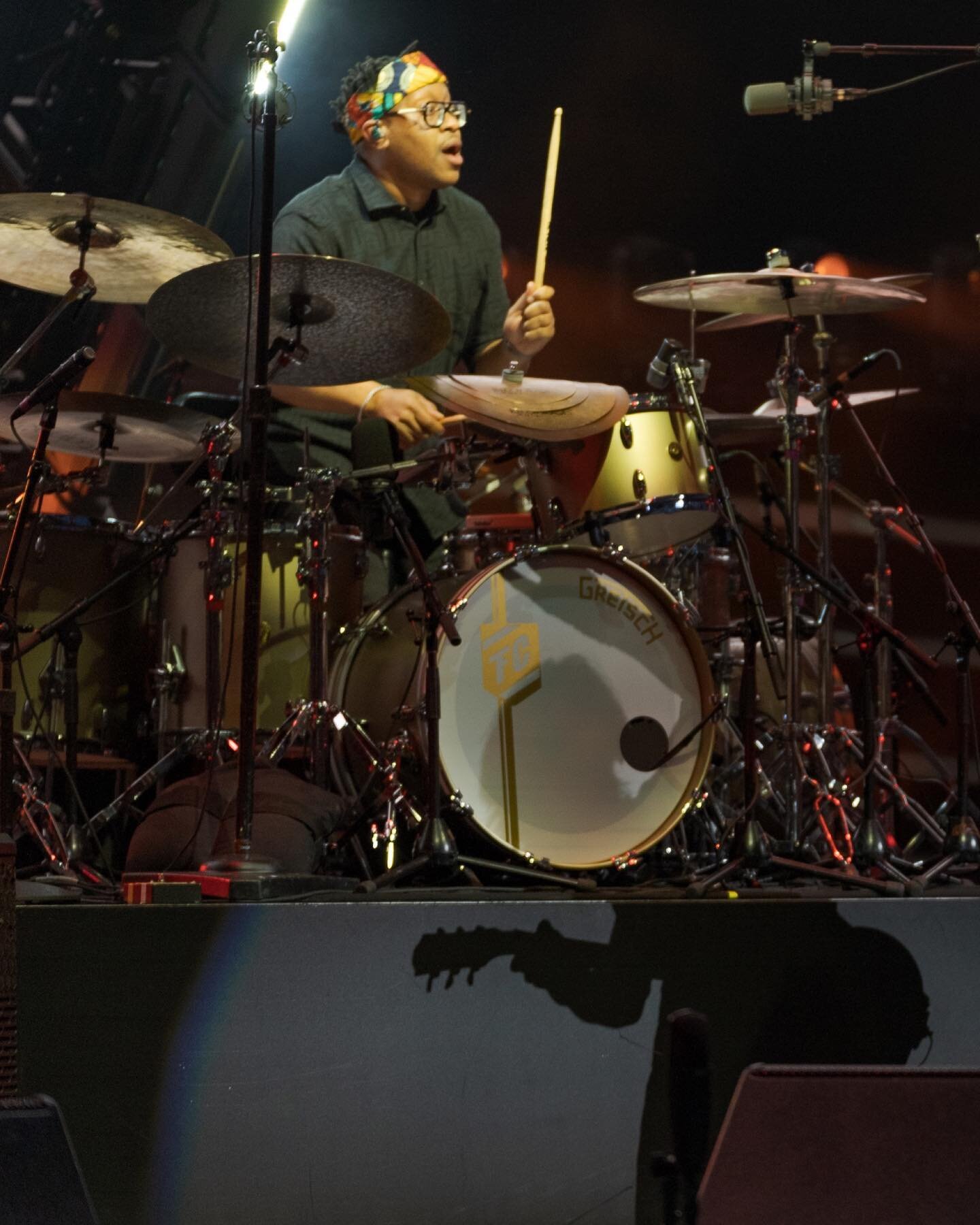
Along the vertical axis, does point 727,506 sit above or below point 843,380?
below

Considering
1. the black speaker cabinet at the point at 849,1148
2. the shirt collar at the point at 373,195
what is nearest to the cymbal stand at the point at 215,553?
the shirt collar at the point at 373,195

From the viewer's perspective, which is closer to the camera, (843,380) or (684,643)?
(684,643)

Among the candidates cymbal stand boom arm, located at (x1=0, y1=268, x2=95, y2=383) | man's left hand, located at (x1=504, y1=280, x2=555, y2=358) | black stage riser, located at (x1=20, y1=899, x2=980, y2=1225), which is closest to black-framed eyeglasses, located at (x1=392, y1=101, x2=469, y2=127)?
man's left hand, located at (x1=504, y1=280, x2=555, y2=358)

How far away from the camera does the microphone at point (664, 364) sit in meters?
3.55

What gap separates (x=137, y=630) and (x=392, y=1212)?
2.31 metres

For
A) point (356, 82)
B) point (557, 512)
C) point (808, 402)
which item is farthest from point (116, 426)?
point (808, 402)

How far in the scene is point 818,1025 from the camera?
96.2 inches

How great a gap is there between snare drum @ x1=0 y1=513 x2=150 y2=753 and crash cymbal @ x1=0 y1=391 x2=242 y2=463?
Answer: 9.5 inches

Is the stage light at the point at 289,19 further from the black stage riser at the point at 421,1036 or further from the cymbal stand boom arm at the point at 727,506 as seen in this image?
the black stage riser at the point at 421,1036

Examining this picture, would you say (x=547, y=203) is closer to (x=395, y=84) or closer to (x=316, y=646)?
(x=316, y=646)

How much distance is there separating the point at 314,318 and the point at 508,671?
97 cm

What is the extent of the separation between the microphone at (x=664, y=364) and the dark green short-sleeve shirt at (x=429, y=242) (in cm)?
108

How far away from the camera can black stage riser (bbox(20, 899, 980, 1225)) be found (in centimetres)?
214

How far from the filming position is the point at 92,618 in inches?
158
